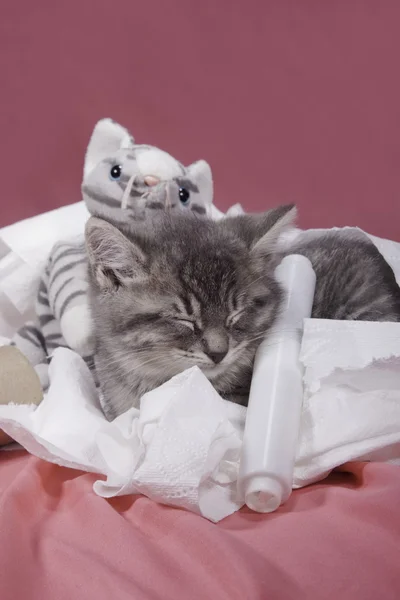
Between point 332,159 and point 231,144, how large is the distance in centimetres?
32

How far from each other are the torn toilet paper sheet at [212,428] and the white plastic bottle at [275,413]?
32 mm

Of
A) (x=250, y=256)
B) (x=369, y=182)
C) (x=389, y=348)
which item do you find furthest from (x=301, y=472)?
(x=369, y=182)

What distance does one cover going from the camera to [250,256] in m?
1.13

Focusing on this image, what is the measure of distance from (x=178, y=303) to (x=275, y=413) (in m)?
0.25

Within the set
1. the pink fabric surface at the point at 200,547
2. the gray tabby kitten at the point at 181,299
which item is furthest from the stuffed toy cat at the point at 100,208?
the pink fabric surface at the point at 200,547

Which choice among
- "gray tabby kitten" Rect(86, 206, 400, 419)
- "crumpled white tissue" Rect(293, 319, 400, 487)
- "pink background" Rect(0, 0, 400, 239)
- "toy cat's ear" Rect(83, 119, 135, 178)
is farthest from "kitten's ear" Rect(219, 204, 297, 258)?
"pink background" Rect(0, 0, 400, 239)

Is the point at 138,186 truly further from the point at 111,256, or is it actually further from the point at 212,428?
the point at 212,428

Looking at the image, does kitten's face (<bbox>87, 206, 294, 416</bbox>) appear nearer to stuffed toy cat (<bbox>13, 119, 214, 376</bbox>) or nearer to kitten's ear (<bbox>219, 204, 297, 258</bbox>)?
kitten's ear (<bbox>219, 204, 297, 258</bbox>)

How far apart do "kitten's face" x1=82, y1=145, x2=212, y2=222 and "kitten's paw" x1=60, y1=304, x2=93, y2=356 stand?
230 mm

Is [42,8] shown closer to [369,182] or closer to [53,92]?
[53,92]

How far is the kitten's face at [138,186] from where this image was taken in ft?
4.66

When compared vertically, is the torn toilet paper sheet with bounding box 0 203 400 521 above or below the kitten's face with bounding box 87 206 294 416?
below

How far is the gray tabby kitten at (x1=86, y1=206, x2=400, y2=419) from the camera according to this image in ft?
3.43

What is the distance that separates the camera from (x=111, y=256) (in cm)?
106
